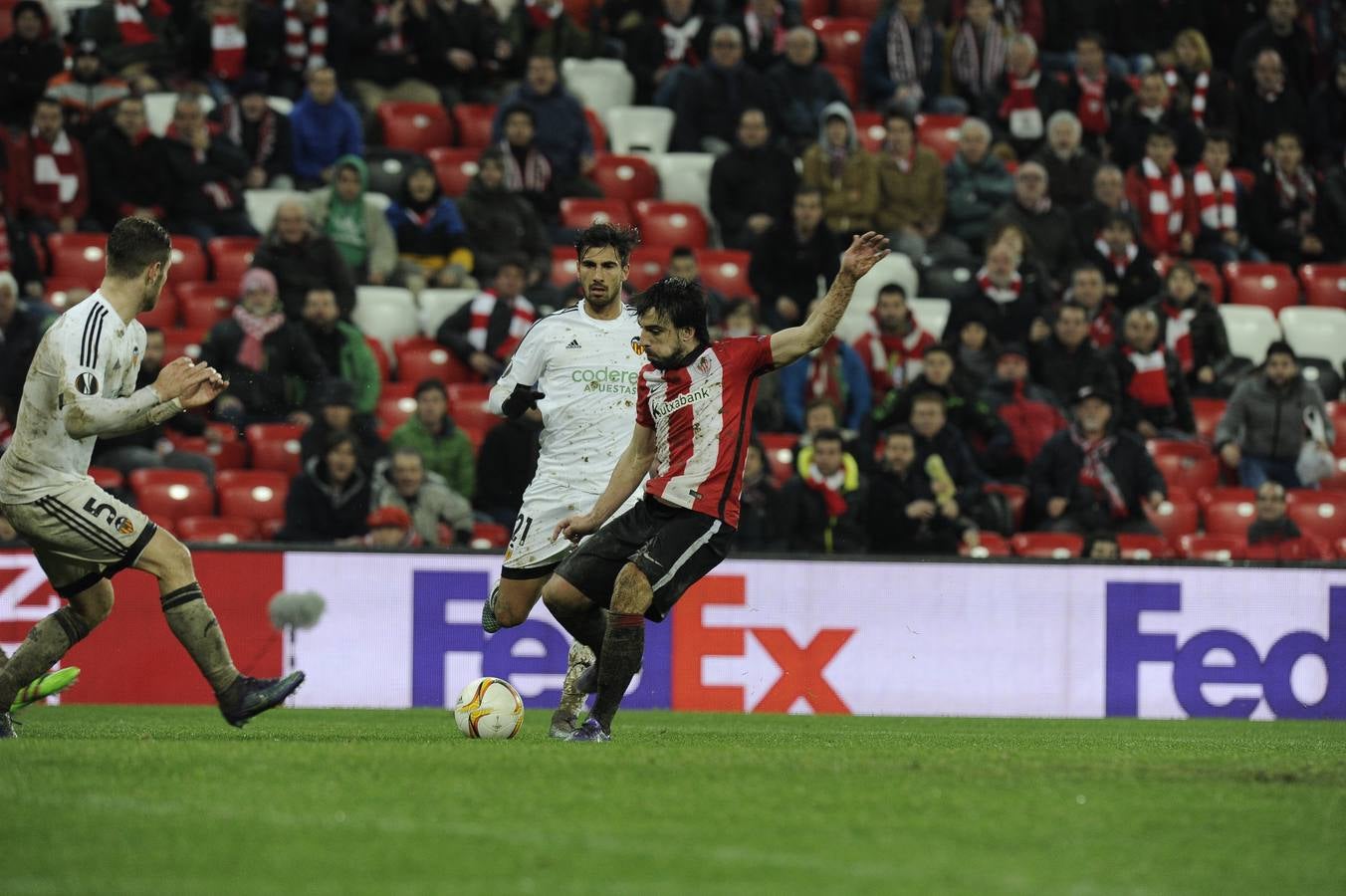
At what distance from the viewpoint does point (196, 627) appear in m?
8.41

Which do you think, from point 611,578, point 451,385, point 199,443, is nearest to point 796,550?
point 451,385

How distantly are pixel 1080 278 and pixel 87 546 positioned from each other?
1146cm

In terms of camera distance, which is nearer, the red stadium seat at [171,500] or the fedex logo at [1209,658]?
the fedex logo at [1209,658]

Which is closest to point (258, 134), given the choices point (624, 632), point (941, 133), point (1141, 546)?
point (941, 133)

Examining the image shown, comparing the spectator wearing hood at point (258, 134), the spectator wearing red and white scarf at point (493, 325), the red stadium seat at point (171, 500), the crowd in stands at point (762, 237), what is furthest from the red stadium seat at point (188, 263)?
the red stadium seat at point (171, 500)

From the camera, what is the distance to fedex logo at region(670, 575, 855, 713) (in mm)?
14297

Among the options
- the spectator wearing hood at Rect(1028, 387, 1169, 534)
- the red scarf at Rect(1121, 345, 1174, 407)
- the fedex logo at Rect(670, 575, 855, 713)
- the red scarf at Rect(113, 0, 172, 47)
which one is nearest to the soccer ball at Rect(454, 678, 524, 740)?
the fedex logo at Rect(670, 575, 855, 713)

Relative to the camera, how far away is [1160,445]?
17469 millimetres

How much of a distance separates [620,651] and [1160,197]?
1305cm

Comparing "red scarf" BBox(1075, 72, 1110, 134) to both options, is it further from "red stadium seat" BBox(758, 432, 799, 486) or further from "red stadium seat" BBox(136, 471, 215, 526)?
"red stadium seat" BBox(136, 471, 215, 526)

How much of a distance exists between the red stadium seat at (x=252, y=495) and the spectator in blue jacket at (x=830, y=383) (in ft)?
14.2

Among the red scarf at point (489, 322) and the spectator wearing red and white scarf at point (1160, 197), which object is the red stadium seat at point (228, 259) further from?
the spectator wearing red and white scarf at point (1160, 197)

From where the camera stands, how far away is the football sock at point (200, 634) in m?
8.39

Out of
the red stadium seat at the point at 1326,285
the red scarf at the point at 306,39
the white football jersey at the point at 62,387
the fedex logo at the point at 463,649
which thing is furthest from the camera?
the red stadium seat at the point at 1326,285
